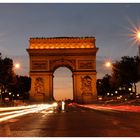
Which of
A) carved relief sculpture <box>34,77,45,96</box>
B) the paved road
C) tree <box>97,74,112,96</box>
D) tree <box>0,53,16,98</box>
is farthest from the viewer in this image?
tree <box>97,74,112,96</box>

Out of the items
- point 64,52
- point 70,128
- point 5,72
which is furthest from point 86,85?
point 70,128

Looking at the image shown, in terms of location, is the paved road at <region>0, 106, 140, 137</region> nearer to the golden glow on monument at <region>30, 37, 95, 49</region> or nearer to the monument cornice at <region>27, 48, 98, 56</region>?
the monument cornice at <region>27, 48, 98, 56</region>

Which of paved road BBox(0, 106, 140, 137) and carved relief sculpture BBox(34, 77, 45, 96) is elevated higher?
carved relief sculpture BBox(34, 77, 45, 96)

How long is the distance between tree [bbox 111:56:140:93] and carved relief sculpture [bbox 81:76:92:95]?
5122mm

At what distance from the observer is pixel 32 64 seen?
310 feet

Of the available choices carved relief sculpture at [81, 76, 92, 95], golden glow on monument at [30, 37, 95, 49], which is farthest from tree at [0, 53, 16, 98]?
carved relief sculpture at [81, 76, 92, 95]

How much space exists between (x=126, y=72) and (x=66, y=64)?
14.1 m

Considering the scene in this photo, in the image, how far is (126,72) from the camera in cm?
8838

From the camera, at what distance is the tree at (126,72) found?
87.2 metres

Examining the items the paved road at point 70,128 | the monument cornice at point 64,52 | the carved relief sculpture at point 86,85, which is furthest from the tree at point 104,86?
the paved road at point 70,128

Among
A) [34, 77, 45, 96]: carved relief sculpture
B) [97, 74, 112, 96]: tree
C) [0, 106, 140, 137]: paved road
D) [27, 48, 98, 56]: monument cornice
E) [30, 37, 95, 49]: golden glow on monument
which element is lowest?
[0, 106, 140, 137]: paved road

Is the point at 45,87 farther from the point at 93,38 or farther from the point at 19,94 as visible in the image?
the point at 19,94

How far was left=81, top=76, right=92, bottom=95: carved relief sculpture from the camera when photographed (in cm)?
9319

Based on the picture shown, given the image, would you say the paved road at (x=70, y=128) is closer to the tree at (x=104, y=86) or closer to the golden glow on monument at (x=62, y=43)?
the golden glow on monument at (x=62, y=43)
